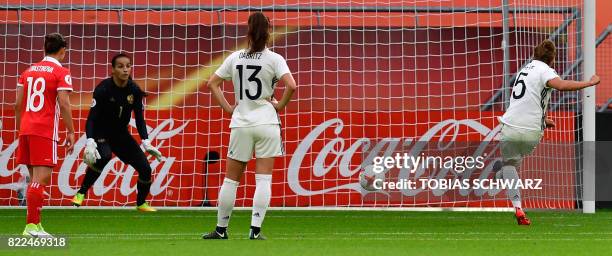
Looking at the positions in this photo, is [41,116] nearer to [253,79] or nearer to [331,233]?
[253,79]

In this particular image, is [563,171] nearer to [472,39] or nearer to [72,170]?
[472,39]

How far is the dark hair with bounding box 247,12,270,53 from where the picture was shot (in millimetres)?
8555

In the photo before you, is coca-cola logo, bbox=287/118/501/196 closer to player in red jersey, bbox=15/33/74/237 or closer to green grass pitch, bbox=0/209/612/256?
green grass pitch, bbox=0/209/612/256

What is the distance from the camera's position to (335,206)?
1533cm

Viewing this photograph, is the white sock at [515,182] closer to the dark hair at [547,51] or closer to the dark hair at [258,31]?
the dark hair at [547,51]

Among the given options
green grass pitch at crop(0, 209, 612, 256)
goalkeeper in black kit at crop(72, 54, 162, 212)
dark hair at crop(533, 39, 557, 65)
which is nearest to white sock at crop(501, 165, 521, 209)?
green grass pitch at crop(0, 209, 612, 256)

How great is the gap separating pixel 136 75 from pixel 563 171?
5556 mm

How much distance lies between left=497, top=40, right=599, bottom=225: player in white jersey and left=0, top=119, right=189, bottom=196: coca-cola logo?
485 centimetres

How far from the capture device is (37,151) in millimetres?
9055

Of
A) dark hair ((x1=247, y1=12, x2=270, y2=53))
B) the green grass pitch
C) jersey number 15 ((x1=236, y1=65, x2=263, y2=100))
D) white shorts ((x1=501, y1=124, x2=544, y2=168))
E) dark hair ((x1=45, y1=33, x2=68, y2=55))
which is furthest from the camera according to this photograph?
white shorts ((x1=501, y1=124, x2=544, y2=168))

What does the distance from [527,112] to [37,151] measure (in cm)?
490

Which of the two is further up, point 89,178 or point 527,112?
point 527,112

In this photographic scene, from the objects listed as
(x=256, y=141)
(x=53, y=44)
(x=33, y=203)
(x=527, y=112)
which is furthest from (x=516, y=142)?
(x=33, y=203)

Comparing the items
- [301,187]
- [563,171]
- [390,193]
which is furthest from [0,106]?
[563,171]
